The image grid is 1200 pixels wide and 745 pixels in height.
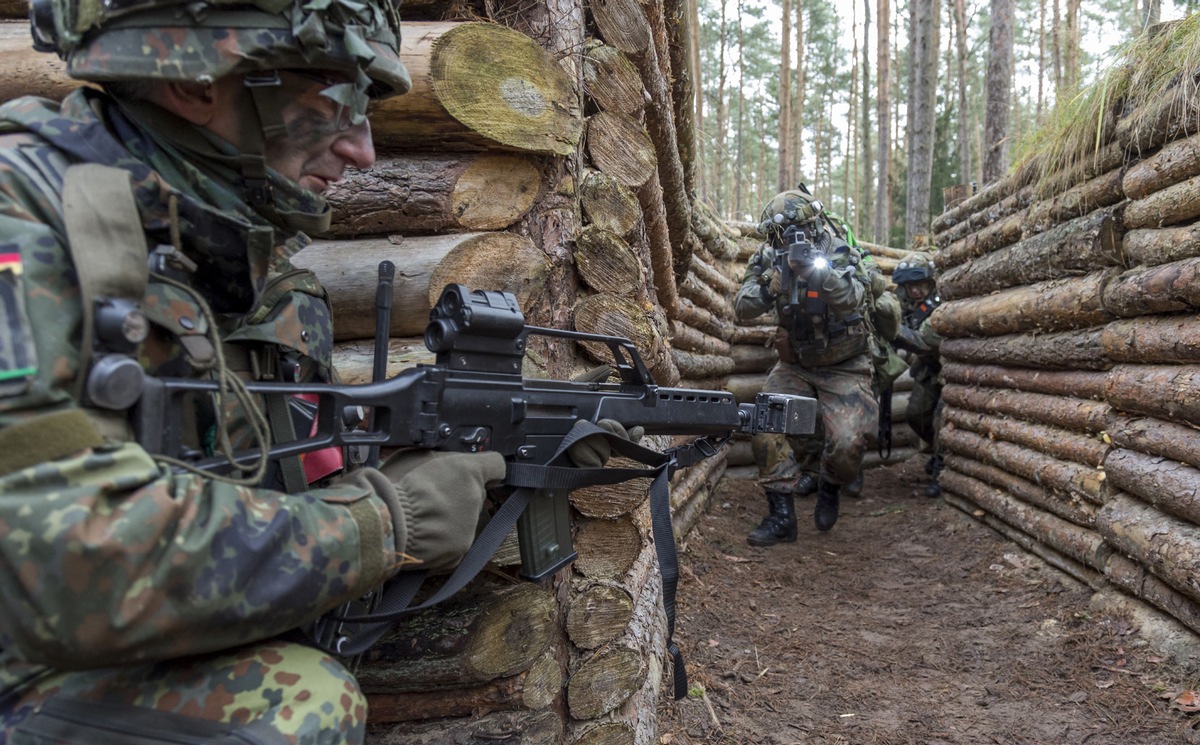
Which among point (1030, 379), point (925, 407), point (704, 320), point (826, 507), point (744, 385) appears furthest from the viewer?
point (744, 385)

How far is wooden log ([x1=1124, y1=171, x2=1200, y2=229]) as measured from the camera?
401cm

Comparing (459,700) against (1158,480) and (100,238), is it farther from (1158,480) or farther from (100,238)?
(1158,480)

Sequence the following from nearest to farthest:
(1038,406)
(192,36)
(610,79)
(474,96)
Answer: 1. (192,36)
2. (474,96)
3. (610,79)
4. (1038,406)

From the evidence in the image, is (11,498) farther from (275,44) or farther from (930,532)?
(930,532)

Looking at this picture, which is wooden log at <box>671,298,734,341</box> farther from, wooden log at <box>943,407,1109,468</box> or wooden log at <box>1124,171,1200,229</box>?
wooden log at <box>1124,171,1200,229</box>

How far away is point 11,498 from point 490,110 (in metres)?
1.74

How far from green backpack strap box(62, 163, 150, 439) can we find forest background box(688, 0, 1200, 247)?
5397mm

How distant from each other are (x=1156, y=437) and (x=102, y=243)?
4900 millimetres

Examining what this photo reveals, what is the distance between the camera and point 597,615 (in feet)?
9.05

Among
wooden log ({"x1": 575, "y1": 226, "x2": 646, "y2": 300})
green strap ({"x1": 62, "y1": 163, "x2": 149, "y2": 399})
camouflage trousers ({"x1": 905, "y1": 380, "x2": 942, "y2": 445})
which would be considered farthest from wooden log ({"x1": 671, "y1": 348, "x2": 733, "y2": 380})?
green strap ({"x1": 62, "y1": 163, "x2": 149, "y2": 399})

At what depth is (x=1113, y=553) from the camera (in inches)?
183

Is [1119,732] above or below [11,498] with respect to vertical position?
below

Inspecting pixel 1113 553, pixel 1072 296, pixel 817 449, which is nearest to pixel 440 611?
pixel 1113 553

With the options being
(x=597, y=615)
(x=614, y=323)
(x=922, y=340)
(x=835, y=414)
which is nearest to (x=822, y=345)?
(x=835, y=414)
